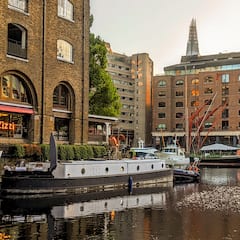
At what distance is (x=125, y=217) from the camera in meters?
25.9

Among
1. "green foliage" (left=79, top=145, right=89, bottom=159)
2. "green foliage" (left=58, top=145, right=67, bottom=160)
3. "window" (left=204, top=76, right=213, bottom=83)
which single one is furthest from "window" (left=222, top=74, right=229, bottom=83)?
"green foliage" (left=58, top=145, right=67, bottom=160)

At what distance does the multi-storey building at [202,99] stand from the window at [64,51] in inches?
2763

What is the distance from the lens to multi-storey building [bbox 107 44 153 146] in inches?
5630

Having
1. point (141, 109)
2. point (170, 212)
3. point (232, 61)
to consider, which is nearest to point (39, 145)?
point (170, 212)

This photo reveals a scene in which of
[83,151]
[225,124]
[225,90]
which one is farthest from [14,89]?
[225,90]

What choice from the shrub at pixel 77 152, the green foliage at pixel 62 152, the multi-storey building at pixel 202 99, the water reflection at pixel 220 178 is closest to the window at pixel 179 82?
the multi-storey building at pixel 202 99

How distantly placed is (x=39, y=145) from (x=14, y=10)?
11.8 meters

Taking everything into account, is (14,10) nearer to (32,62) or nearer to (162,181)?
(32,62)

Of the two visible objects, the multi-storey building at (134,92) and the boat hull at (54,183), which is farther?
the multi-storey building at (134,92)

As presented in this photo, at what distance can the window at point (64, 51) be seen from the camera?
151 ft

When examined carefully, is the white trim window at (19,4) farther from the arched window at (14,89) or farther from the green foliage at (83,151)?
the green foliage at (83,151)

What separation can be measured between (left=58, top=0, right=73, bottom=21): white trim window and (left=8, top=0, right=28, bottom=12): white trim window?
463 centimetres

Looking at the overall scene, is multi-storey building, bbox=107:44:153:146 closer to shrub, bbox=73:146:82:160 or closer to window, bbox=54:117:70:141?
window, bbox=54:117:70:141

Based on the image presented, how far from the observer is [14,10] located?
40312 millimetres
